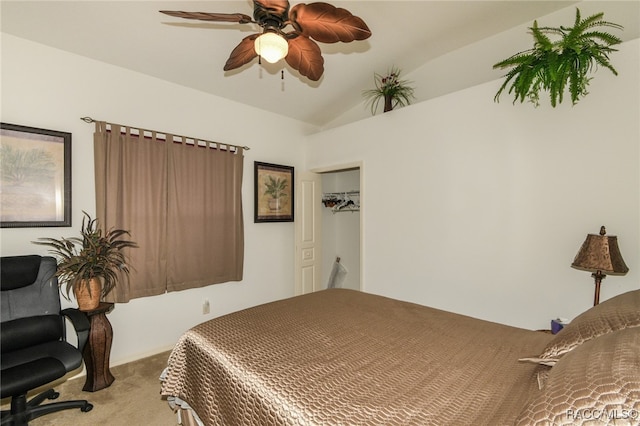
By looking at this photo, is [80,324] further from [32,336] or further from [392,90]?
[392,90]

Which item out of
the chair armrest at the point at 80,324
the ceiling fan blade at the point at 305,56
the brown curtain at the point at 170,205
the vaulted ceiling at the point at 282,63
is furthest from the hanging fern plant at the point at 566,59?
the chair armrest at the point at 80,324

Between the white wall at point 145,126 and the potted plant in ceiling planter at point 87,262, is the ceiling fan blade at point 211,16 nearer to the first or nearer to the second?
the white wall at point 145,126

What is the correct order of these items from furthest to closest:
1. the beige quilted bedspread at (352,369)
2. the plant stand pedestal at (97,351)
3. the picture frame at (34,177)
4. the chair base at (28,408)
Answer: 1. the plant stand pedestal at (97,351)
2. the picture frame at (34,177)
3. the chair base at (28,408)
4. the beige quilted bedspread at (352,369)

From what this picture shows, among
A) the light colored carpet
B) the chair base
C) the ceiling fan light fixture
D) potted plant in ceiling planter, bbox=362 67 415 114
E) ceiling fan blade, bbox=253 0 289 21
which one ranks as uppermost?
potted plant in ceiling planter, bbox=362 67 415 114

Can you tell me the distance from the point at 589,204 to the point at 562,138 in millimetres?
516

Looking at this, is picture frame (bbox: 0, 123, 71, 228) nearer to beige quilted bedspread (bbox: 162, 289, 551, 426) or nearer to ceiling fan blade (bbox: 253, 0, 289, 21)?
beige quilted bedspread (bbox: 162, 289, 551, 426)

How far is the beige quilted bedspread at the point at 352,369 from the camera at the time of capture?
0.95 m

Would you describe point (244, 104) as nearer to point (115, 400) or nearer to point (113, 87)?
point (113, 87)

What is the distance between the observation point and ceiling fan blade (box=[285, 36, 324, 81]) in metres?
1.76

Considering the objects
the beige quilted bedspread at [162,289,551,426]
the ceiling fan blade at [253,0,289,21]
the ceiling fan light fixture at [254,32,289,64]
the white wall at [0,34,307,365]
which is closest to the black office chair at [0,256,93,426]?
the white wall at [0,34,307,365]

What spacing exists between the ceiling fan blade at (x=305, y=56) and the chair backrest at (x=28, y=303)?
225 centimetres

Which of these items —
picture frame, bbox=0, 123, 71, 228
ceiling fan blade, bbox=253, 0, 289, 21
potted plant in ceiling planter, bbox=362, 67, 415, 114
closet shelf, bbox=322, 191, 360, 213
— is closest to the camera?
ceiling fan blade, bbox=253, 0, 289, 21

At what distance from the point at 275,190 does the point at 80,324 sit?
2368 millimetres

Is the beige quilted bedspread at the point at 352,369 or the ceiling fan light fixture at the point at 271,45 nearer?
the beige quilted bedspread at the point at 352,369
